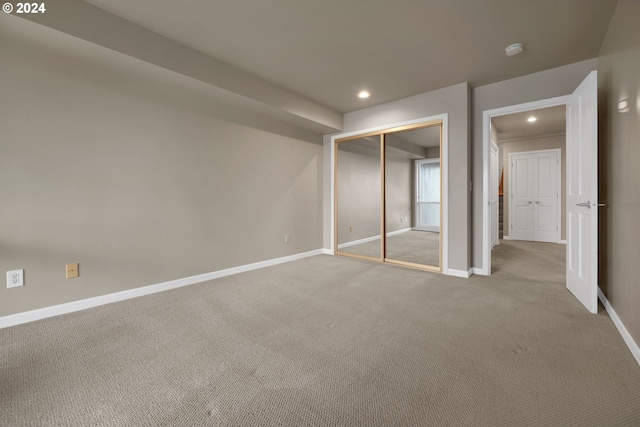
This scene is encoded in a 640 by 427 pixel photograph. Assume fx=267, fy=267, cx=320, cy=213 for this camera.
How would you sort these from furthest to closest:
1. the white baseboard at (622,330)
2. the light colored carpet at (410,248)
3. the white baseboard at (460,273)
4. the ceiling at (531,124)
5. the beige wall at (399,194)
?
1. the beige wall at (399,194)
2. the ceiling at (531,124)
3. the light colored carpet at (410,248)
4. the white baseboard at (460,273)
5. the white baseboard at (622,330)

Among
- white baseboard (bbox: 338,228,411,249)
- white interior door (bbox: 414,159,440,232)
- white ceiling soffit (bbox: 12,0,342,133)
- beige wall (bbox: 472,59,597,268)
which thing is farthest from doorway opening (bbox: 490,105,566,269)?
white ceiling soffit (bbox: 12,0,342,133)

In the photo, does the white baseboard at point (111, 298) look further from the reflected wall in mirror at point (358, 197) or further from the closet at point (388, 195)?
the closet at point (388, 195)

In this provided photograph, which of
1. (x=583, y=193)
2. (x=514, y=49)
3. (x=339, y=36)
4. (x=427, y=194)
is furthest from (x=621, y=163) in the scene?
(x=427, y=194)

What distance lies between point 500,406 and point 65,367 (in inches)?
95.7

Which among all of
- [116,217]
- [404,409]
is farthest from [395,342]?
[116,217]

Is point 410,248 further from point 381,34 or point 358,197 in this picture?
point 381,34

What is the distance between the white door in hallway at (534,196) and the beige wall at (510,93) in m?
3.96

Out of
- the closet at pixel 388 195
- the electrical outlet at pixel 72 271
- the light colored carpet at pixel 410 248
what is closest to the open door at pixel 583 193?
the light colored carpet at pixel 410 248

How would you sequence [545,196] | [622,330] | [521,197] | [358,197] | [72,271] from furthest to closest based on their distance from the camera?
1. [521,197]
2. [545,196]
3. [358,197]
4. [72,271]
5. [622,330]

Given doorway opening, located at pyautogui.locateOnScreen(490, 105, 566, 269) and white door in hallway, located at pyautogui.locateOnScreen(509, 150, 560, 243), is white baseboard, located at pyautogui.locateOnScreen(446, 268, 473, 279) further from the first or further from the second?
white door in hallway, located at pyautogui.locateOnScreen(509, 150, 560, 243)

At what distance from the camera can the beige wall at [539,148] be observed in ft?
19.4

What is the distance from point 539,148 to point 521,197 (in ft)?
3.87

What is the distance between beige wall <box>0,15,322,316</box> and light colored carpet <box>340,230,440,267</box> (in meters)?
1.99

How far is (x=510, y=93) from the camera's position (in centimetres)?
333
